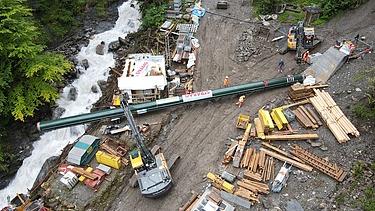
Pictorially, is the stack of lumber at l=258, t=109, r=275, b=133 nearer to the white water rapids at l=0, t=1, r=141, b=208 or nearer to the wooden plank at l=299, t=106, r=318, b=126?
the wooden plank at l=299, t=106, r=318, b=126

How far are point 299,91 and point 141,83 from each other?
38.0 ft

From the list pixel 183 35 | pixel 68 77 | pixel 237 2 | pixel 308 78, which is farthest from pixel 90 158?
pixel 237 2

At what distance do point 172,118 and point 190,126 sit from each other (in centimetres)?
161

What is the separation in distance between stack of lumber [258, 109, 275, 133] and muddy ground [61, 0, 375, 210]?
3.46ft

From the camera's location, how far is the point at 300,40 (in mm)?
26750

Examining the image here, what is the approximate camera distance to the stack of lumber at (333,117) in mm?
20031

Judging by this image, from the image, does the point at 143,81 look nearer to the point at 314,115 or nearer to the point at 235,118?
the point at 235,118

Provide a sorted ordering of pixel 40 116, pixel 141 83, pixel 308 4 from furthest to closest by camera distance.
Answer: pixel 308 4
pixel 40 116
pixel 141 83

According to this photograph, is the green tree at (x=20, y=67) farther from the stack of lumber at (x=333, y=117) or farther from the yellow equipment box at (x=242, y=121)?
the stack of lumber at (x=333, y=117)

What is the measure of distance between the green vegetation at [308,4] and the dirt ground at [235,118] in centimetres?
77

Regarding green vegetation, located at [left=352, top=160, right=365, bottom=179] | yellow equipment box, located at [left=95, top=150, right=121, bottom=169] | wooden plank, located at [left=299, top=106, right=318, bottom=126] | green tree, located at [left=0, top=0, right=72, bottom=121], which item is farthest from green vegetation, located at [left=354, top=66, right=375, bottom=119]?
green tree, located at [left=0, top=0, right=72, bottom=121]

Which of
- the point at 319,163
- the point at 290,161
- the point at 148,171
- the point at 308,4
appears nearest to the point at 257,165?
the point at 290,161

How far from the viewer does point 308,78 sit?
24.0 meters

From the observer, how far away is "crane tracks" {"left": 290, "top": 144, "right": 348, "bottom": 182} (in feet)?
60.2
